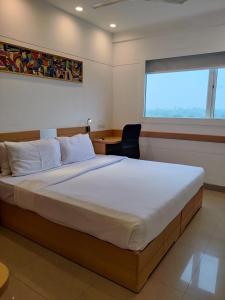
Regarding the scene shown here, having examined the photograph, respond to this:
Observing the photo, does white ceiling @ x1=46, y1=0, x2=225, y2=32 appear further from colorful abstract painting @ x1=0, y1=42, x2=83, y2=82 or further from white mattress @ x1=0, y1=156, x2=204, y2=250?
white mattress @ x1=0, y1=156, x2=204, y2=250

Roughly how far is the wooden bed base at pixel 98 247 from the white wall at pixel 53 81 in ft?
3.97

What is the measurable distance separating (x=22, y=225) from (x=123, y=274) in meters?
1.22

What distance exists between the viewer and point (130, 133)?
389 centimetres

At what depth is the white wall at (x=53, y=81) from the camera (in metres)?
2.89

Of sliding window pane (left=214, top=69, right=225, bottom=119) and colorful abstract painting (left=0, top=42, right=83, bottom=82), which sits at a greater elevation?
colorful abstract painting (left=0, top=42, right=83, bottom=82)

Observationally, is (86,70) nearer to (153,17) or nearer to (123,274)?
(153,17)

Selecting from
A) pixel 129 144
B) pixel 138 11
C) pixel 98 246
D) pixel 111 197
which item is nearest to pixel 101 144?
pixel 129 144

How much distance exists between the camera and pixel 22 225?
2.40m

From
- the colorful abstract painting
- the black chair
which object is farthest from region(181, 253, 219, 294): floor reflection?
the colorful abstract painting

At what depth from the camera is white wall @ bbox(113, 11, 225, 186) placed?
144 inches

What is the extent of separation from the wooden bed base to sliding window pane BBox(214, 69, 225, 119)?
1926 millimetres

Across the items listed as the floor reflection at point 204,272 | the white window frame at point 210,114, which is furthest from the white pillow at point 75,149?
the floor reflection at point 204,272

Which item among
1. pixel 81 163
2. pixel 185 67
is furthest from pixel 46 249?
pixel 185 67

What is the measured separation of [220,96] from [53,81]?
263cm
